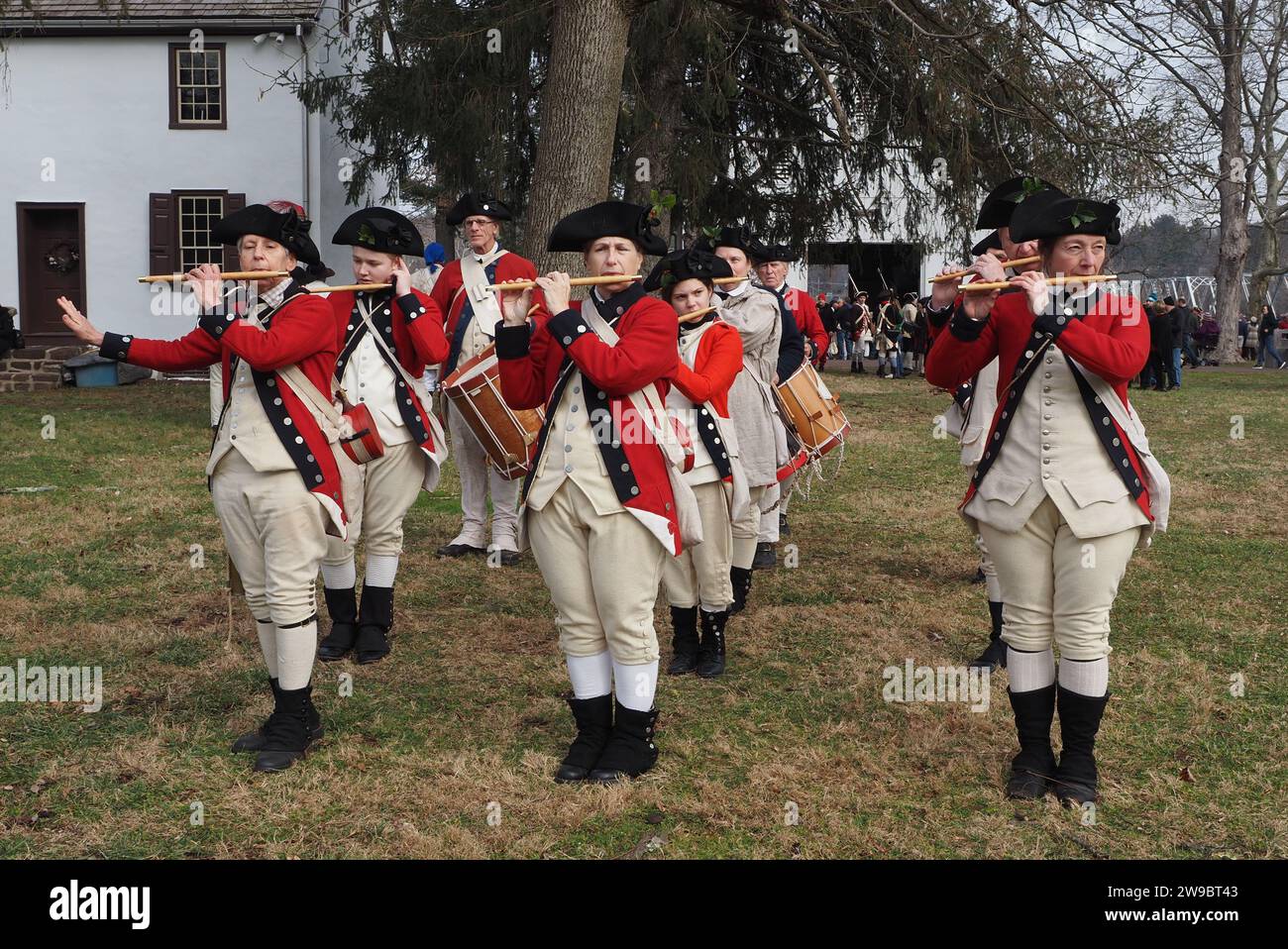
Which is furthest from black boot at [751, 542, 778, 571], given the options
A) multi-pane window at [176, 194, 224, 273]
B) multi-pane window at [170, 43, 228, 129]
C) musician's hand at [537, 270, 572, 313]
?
multi-pane window at [170, 43, 228, 129]

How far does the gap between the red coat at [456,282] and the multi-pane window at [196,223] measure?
15.1 m

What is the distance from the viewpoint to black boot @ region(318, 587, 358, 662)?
6.20 m

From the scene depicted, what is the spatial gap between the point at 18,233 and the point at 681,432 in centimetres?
2030

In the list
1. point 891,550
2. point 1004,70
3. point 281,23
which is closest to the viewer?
point 891,550

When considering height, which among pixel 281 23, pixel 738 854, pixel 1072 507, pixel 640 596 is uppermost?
pixel 281 23

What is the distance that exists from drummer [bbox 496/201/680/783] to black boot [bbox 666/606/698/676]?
51.7 inches

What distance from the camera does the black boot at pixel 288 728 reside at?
4.75 m

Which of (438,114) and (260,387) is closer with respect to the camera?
(260,387)

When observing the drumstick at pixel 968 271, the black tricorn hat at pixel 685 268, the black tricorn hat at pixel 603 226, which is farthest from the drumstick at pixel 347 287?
the drumstick at pixel 968 271

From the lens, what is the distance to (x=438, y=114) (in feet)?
48.3

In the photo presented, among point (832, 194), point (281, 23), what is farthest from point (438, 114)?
point (281, 23)

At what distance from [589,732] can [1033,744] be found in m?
1.56

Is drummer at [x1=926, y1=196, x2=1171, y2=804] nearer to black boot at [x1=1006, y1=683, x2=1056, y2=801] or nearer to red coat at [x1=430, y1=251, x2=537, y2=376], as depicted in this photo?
black boot at [x1=1006, y1=683, x2=1056, y2=801]

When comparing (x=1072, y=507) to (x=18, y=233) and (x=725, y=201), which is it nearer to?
(x=725, y=201)
